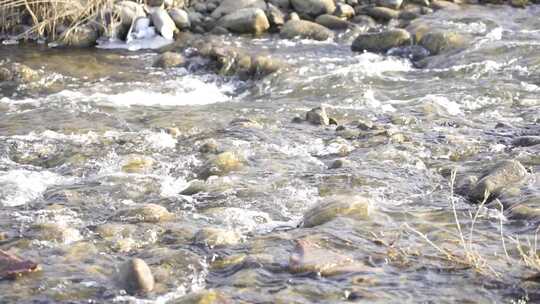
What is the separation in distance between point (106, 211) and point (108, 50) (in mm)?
5808

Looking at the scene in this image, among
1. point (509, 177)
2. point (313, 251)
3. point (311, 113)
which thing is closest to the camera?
point (313, 251)

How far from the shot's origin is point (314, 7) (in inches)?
474

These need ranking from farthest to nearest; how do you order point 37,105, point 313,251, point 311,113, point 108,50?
point 108,50 < point 37,105 < point 311,113 < point 313,251

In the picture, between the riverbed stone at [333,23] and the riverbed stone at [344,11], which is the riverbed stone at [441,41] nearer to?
the riverbed stone at [333,23]

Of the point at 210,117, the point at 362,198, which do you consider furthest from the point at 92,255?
the point at 210,117

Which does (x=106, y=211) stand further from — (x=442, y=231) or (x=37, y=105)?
(x=37, y=105)

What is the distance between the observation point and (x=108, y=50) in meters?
10.7

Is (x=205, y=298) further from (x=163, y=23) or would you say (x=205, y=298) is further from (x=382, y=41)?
(x=163, y=23)

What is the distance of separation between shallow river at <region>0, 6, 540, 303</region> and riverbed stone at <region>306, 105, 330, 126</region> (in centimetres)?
11

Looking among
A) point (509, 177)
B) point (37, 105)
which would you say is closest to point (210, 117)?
point (37, 105)

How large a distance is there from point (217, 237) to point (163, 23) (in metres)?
7.02

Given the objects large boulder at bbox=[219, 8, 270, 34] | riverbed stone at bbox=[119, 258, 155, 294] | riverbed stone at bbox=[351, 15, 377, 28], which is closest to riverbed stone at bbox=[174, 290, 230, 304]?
riverbed stone at bbox=[119, 258, 155, 294]

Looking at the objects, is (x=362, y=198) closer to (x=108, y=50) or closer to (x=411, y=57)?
(x=411, y=57)

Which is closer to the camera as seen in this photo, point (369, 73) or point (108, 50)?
point (369, 73)
